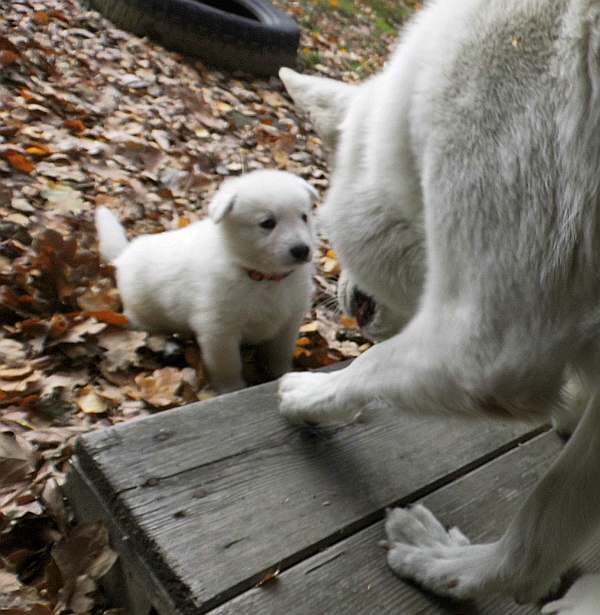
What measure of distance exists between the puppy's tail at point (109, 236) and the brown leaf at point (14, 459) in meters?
1.50

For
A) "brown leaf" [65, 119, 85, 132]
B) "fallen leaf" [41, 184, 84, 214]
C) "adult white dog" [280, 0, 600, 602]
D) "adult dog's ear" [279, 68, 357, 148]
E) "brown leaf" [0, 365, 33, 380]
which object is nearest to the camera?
"adult white dog" [280, 0, 600, 602]

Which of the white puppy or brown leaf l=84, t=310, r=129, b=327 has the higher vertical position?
the white puppy

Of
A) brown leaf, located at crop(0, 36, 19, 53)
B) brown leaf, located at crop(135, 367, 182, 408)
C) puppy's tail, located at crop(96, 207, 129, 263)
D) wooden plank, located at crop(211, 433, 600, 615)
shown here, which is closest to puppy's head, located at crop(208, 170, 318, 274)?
brown leaf, located at crop(135, 367, 182, 408)

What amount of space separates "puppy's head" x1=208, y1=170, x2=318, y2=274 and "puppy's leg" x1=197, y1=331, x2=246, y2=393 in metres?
0.32

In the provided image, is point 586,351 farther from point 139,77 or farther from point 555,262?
point 139,77

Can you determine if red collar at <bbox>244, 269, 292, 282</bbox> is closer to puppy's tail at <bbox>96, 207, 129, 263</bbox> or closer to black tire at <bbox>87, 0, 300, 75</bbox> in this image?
puppy's tail at <bbox>96, 207, 129, 263</bbox>

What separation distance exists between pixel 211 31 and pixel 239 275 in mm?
4304

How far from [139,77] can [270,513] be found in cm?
496

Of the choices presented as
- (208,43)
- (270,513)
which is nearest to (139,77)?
(208,43)

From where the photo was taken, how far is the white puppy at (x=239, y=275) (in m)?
2.95

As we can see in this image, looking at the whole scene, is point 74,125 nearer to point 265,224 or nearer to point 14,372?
point 265,224

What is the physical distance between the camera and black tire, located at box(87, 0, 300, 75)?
21.5 ft

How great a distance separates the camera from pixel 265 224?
2973 mm

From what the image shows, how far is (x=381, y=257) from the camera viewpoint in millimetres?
2066
